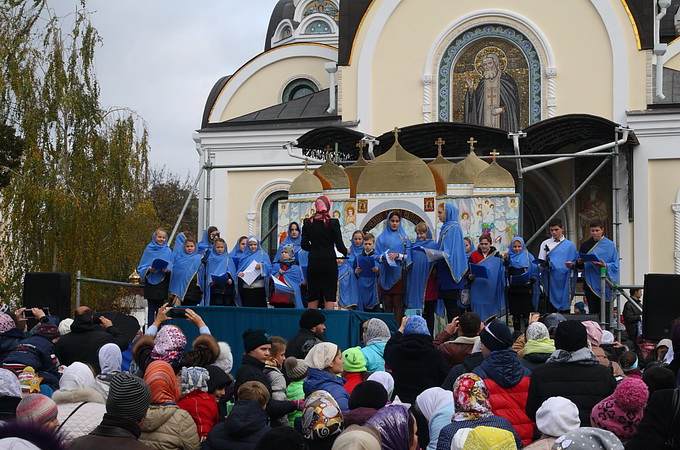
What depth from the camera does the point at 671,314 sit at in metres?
11.7

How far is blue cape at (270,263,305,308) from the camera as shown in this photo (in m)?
15.5

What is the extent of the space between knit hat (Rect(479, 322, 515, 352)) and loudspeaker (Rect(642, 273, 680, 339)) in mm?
4091

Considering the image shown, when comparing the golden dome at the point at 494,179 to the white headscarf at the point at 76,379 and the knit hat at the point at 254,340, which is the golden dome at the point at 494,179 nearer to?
the knit hat at the point at 254,340

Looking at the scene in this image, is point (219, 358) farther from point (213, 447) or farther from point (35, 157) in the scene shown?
point (35, 157)

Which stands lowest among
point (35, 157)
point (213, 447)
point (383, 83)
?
point (213, 447)

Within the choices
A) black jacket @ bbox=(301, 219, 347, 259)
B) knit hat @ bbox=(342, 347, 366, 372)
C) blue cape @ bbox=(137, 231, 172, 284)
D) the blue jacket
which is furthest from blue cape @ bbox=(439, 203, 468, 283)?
the blue jacket

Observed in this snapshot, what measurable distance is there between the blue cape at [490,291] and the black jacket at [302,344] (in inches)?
229

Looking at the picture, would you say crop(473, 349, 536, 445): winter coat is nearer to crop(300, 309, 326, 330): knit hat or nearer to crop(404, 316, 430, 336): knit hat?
crop(404, 316, 430, 336): knit hat

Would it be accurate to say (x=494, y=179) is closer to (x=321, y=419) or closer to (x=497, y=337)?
(x=497, y=337)

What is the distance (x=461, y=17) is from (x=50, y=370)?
1787 cm

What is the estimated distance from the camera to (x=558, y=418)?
6496mm

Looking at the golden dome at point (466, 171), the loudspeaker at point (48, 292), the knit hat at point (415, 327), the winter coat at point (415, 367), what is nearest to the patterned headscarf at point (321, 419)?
the winter coat at point (415, 367)

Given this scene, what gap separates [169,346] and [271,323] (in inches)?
170

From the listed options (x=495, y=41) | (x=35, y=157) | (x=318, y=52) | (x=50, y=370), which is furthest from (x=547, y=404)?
(x=318, y=52)
